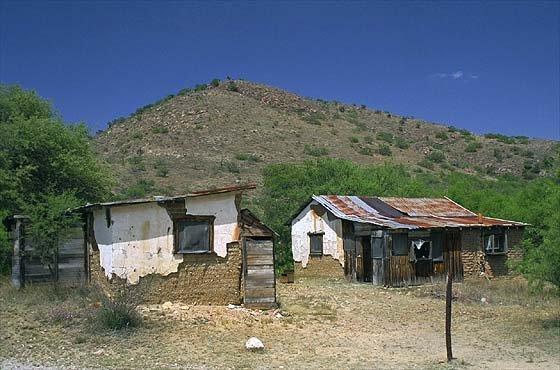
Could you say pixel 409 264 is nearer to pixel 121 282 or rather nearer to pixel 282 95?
pixel 121 282

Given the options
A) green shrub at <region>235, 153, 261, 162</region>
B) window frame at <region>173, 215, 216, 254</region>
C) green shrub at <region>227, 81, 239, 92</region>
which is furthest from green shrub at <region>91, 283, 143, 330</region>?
green shrub at <region>227, 81, 239, 92</region>

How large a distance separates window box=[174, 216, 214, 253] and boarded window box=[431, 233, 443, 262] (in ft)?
39.5

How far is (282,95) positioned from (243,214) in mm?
58072

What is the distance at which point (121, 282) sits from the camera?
16.5 m

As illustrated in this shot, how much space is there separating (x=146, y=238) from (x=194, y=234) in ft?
4.31

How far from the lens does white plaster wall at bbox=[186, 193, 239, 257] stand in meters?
16.8

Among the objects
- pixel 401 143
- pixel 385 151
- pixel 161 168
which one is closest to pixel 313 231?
pixel 161 168

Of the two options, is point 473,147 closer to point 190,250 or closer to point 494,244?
point 494,244

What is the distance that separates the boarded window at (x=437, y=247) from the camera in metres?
25.3

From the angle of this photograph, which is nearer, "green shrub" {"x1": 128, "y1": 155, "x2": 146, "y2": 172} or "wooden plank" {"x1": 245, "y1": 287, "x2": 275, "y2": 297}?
"wooden plank" {"x1": 245, "y1": 287, "x2": 275, "y2": 297}

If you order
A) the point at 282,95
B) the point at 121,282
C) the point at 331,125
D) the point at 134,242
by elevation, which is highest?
the point at 282,95

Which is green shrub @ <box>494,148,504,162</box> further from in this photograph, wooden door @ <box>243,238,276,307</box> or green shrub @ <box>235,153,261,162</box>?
wooden door @ <box>243,238,276,307</box>

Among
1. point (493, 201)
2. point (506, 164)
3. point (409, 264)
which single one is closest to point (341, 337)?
point (409, 264)

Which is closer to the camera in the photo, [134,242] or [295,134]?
[134,242]
